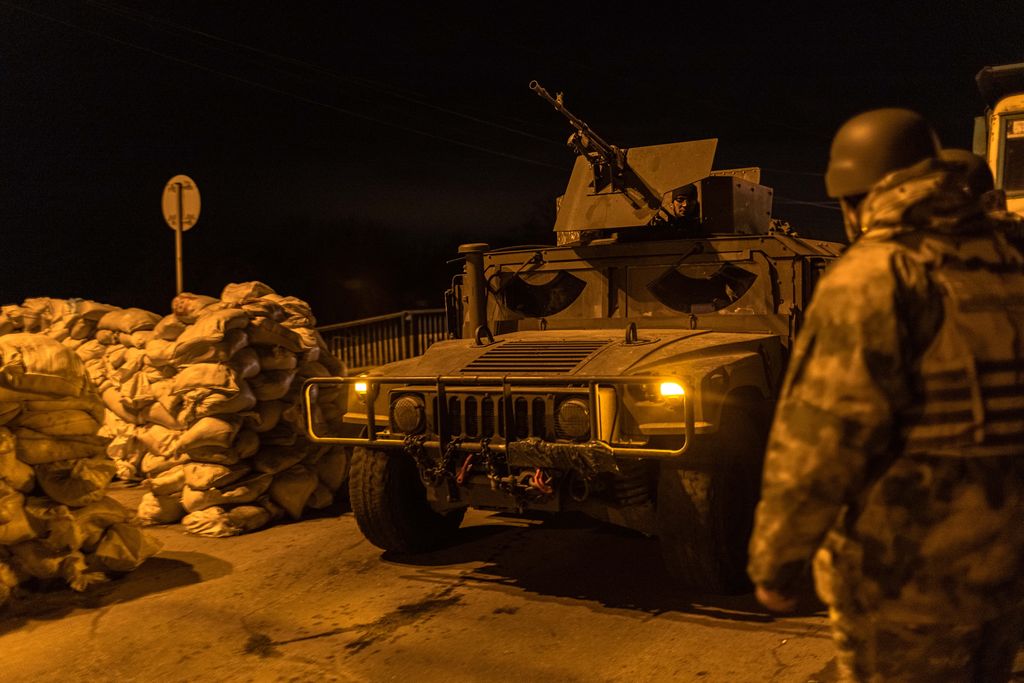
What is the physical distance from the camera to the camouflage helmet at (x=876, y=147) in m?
1.91

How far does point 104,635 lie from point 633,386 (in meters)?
2.73

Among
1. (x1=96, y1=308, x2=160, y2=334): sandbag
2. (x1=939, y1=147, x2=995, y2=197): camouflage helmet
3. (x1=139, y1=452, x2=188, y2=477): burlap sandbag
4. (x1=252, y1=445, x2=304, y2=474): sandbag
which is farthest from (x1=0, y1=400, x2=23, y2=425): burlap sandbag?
(x1=939, y1=147, x2=995, y2=197): camouflage helmet

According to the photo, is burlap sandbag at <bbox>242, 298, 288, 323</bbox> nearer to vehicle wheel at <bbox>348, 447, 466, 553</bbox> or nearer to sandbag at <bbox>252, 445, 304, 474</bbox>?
sandbag at <bbox>252, 445, 304, 474</bbox>

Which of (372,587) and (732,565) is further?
(372,587)

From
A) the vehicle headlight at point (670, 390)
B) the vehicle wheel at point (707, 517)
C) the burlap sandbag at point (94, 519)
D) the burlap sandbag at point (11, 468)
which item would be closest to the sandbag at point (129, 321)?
the burlap sandbag at point (94, 519)

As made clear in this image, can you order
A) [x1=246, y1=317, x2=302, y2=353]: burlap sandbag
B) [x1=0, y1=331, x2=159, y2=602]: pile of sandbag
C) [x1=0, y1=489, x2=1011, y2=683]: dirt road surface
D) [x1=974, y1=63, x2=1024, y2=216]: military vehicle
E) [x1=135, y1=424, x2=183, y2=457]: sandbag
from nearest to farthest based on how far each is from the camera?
1. [x1=0, y1=489, x2=1011, y2=683]: dirt road surface
2. [x1=0, y1=331, x2=159, y2=602]: pile of sandbag
3. [x1=246, y1=317, x2=302, y2=353]: burlap sandbag
4. [x1=135, y1=424, x2=183, y2=457]: sandbag
5. [x1=974, y1=63, x2=1024, y2=216]: military vehicle

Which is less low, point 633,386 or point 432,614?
point 633,386

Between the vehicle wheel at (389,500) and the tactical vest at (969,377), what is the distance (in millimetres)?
4033

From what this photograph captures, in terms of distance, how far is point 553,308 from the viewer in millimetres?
6461

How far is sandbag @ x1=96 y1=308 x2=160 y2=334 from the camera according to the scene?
338 inches

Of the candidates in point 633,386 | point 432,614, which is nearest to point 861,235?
point 633,386

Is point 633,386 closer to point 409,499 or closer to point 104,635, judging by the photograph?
point 409,499

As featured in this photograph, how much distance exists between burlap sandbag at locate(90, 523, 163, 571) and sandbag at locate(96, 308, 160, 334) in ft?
11.6

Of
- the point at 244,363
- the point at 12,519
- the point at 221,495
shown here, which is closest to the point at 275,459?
the point at 221,495
